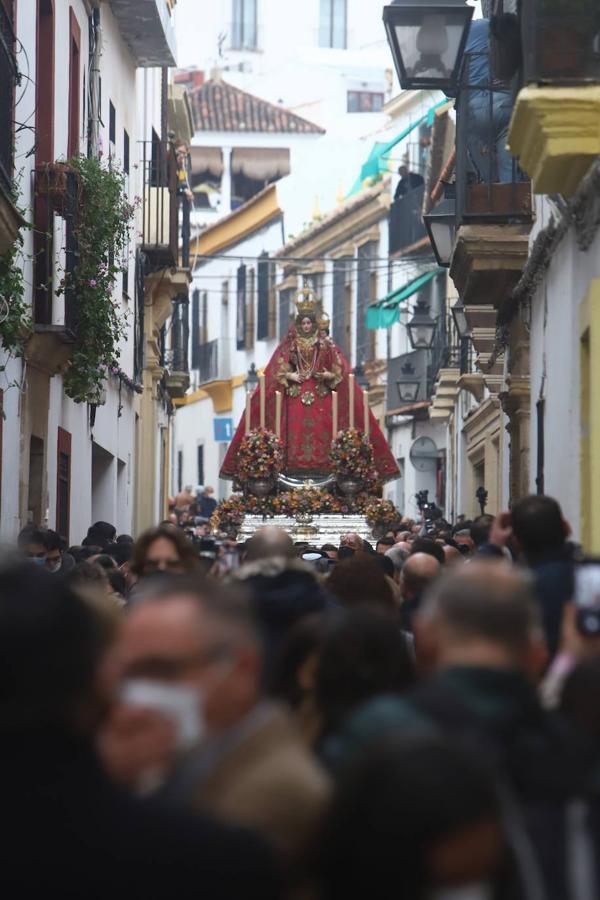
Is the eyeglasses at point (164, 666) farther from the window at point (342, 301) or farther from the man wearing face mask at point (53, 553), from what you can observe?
the window at point (342, 301)

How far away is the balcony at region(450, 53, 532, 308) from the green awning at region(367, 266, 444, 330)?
18899 mm

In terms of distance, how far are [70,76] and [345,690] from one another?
14155 millimetres

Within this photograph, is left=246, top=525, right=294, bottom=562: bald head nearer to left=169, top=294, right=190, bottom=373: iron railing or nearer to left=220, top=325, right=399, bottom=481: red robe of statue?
left=220, top=325, right=399, bottom=481: red robe of statue

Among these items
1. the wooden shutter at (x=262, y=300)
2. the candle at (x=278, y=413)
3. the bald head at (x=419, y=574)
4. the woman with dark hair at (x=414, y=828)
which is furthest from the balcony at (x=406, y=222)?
the woman with dark hair at (x=414, y=828)

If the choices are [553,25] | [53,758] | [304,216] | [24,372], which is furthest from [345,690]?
[304,216]

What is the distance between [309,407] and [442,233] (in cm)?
325

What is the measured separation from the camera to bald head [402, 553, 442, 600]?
26.3 feet

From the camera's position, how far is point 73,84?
18.3 metres

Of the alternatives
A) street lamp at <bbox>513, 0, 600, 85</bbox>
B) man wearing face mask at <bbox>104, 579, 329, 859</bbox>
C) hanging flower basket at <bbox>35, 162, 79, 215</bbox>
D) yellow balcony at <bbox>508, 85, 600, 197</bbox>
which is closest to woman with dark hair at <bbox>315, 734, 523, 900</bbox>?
man wearing face mask at <bbox>104, 579, 329, 859</bbox>

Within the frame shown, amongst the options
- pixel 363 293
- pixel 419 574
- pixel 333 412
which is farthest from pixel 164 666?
pixel 363 293

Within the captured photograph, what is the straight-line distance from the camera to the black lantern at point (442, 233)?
51.1 feet

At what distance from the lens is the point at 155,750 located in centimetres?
342

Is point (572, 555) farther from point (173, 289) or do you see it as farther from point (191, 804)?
point (173, 289)

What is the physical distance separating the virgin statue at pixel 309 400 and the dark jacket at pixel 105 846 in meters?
15.0
